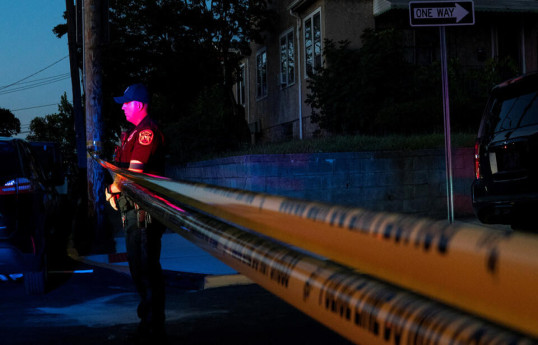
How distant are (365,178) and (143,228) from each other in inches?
299

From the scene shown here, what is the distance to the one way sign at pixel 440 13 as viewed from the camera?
8062 mm

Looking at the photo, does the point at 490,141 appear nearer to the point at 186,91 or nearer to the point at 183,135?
the point at 183,135

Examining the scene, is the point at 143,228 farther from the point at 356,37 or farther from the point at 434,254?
the point at 356,37

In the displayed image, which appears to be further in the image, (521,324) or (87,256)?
(87,256)

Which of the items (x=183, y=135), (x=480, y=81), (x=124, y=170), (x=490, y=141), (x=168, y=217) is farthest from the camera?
(x=183, y=135)

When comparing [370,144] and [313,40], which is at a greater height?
[313,40]

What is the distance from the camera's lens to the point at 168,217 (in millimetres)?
3500

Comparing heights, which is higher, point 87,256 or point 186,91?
point 186,91

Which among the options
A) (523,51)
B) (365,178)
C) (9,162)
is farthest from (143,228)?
(523,51)

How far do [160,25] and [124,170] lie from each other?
21120 mm

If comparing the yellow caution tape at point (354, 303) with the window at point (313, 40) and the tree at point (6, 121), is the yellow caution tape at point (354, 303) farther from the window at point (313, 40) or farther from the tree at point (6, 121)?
the tree at point (6, 121)

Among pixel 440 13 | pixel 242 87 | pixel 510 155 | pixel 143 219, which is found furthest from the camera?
pixel 242 87

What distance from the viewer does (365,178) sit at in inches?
463

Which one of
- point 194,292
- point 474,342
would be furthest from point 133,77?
point 474,342
